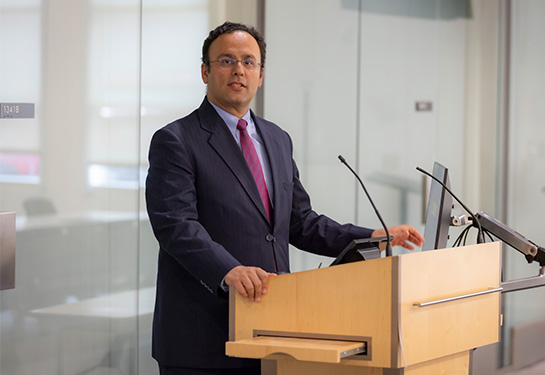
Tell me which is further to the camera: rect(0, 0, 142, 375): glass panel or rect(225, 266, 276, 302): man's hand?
rect(0, 0, 142, 375): glass panel

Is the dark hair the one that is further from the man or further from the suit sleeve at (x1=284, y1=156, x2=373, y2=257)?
the suit sleeve at (x1=284, y1=156, x2=373, y2=257)

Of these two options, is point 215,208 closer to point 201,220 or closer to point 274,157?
point 201,220

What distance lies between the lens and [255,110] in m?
4.20

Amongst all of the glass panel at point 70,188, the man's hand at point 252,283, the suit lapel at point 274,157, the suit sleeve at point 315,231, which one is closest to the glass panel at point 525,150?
the glass panel at point 70,188

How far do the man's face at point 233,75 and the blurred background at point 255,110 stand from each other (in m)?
0.92

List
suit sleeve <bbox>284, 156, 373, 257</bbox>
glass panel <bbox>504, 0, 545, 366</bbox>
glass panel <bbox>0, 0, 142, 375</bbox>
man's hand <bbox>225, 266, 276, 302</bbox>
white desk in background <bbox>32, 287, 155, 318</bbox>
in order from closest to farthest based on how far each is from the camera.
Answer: man's hand <bbox>225, 266, 276, 302</bbox> < suit sleeve <bbox>284, 156, 373, 257</bbox> < glass panel <bbox>0, 0, 142, 375</bbox> < white desk in background <bbox>32, 287, 155, 318</bbox> < glass panel <bbox>504, 0, 545, 366</bbox>

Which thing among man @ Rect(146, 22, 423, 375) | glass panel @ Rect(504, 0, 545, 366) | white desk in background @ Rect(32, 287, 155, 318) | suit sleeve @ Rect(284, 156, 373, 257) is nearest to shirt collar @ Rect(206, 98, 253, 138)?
man @ Rect(146, 22, 423, 375)

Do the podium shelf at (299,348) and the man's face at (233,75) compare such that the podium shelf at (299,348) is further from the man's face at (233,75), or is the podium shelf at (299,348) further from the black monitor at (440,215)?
the man's face at (233,75)

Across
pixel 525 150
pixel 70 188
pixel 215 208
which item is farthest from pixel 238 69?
pixel 525 150

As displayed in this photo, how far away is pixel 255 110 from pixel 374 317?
2463 mm

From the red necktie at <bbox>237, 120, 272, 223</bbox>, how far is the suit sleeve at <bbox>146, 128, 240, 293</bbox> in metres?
0.20

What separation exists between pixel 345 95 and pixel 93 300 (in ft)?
Answer: 6.33

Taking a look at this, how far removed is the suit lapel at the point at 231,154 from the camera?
242 cm

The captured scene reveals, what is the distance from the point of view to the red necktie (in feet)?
8.16
